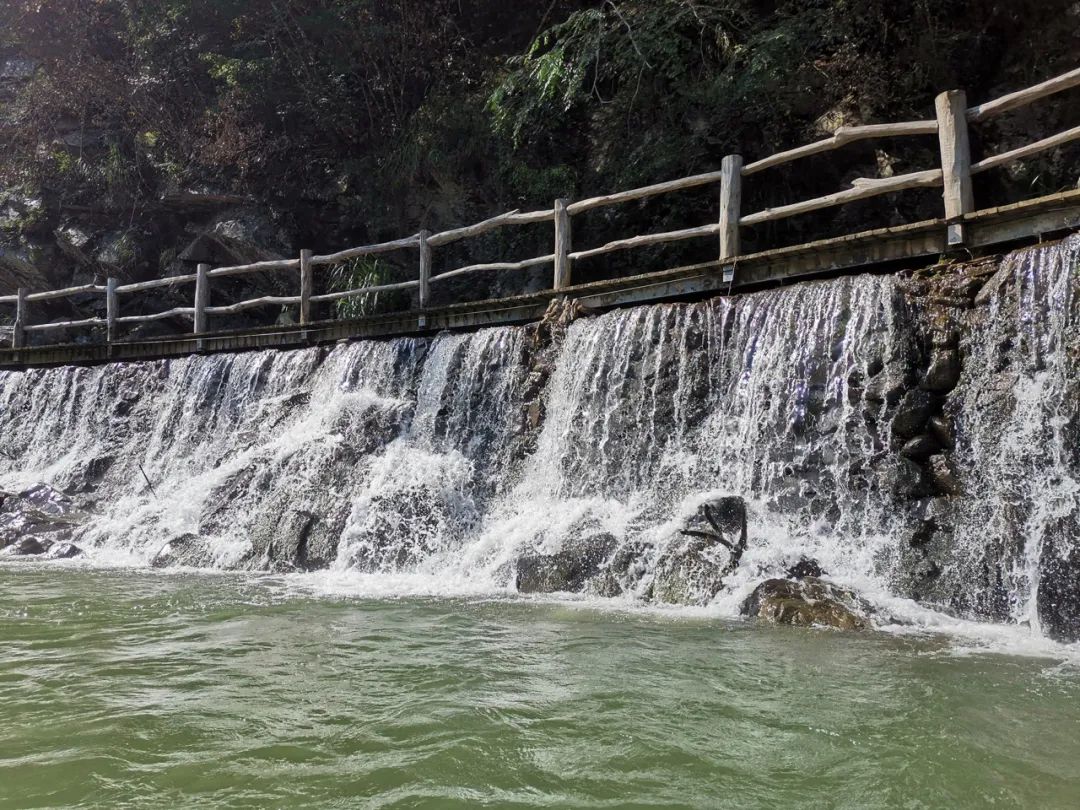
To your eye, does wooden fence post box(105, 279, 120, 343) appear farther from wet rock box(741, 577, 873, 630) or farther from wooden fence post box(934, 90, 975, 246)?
wooden fence post box(934, 90, 975, 246)

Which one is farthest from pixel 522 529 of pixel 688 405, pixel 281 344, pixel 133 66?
pixel 133 66

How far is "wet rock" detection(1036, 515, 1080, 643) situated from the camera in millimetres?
4711

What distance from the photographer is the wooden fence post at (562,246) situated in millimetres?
9609

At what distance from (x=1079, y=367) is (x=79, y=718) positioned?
5936 millimetres

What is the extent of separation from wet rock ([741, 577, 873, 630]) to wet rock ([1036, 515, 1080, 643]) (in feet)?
3.18

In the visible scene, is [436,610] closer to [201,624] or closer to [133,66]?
[201,624]

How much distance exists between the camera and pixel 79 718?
2.89 metres

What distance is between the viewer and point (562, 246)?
9727mm

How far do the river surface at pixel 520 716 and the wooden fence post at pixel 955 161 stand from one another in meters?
3.58

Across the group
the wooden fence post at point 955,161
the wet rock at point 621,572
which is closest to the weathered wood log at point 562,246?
the wet rock at point 621,572

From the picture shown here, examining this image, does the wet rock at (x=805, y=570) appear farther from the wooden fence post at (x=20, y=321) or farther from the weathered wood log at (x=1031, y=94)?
the wooden fence post at (x=20, y=321)

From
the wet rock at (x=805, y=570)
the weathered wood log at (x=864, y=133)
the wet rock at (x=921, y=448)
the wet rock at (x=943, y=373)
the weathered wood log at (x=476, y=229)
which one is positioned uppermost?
the weathered wood log at (x=476, y=229)

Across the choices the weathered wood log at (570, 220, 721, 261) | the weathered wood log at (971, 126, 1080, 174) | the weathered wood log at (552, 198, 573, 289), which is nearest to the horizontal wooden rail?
the weathered wood log at (570, 220, 721, 261)

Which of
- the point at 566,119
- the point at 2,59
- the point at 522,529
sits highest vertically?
the point at 2,59
